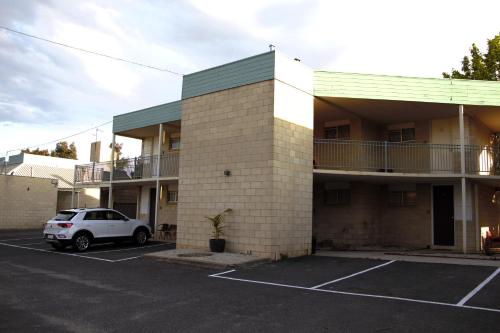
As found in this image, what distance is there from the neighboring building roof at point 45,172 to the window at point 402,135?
2673 centimetres

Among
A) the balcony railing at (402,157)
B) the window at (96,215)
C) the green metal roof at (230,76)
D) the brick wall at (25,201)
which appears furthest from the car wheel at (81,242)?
the brick wall at (25,201)

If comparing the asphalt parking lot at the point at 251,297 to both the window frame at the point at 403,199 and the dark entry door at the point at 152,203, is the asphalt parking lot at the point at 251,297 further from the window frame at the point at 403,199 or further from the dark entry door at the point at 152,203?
the dark entry door at the point at 152,203

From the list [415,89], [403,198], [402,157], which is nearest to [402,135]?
[402,157]

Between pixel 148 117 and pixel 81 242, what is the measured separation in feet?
22.6

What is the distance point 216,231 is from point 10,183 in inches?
802

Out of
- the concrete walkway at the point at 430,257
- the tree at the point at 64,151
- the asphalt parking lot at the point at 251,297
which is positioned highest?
the tree at the point at 64,151

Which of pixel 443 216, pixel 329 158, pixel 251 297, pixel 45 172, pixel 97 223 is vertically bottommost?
pixel 251 297

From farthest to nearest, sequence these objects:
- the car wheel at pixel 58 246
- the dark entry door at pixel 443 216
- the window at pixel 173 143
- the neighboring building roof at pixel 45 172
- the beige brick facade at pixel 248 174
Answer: the neighboring building roof at pixel 45 172 < the window at pixel 173 143 < the dark entry door at pixel 443 216 < the car wheel at pixel 58 246 < the beige brick facade at pixel 248 174

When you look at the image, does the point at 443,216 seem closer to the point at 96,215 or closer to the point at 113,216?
the point at 113,216

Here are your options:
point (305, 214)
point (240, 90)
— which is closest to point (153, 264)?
point (305, 214)

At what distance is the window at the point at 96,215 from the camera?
16.8 metres

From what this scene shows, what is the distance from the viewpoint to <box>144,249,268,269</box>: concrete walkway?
40.8 ft

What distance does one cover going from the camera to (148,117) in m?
21.0

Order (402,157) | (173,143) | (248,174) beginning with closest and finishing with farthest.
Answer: (248,174) < (402,157) < (173,143)
